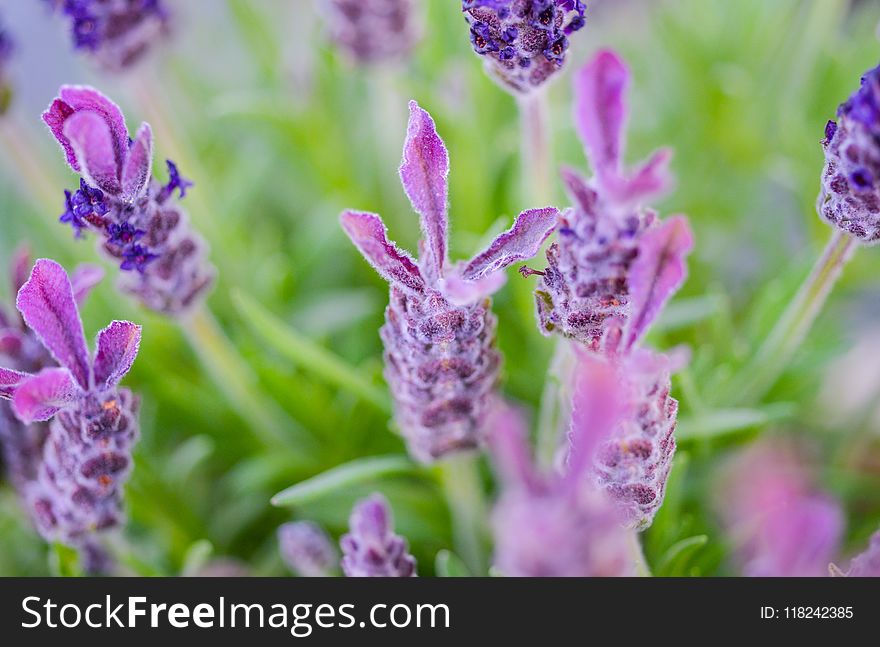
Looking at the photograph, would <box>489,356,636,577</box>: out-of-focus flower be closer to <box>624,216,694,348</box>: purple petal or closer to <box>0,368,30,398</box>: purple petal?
<box>624,216,694,348</box>: purple petal

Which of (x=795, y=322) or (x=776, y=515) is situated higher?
(x=795, y=322)

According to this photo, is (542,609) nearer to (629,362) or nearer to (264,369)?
(629,362)

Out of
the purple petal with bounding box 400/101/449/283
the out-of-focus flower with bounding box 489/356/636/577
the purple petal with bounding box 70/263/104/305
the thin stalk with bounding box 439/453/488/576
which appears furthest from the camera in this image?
the thin stalk with bounding box 439/453/488/576

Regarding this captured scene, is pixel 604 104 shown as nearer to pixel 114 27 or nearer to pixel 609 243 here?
pixel 609 243

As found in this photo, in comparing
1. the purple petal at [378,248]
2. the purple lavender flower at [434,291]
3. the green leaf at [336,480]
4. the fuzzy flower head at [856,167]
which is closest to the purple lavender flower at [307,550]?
the green leaf at [336,480]

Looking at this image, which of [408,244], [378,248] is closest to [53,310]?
[378,248]

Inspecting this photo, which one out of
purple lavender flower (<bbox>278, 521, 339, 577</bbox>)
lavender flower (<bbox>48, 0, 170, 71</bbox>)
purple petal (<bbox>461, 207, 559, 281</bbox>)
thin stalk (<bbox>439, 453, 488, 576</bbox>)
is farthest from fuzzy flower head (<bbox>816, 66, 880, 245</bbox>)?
lavender flower (<bbox>48, 0, 170, 71</bbox>)
